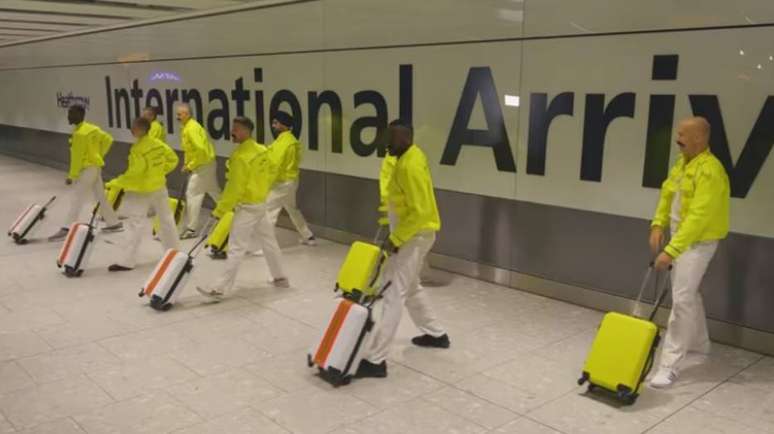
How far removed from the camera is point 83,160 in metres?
8.88

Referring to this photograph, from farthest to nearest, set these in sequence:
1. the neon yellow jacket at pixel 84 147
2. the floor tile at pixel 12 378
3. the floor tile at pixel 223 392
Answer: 1. the neon yellow jacket at pixel 84 147
2. the floor tile at pixel 12 378
3. the floor tile at pixel 223 392

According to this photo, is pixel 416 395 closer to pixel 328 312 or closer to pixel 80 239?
pixel 328 312

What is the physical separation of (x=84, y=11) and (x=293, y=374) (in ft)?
26.2

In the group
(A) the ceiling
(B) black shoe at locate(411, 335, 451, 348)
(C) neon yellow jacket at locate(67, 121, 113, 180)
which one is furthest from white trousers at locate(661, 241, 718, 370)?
(C) neon yellow jacket at locate(67, 121, 113, 180)

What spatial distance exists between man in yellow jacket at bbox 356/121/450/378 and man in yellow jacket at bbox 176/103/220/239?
534 cm

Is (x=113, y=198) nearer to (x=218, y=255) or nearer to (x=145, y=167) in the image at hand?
(x=218, y=255)

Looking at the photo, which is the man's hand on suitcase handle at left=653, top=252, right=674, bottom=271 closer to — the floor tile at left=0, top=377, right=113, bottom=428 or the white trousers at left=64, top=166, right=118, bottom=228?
the floor tile at left=0, top=377, right=113, bottom=428

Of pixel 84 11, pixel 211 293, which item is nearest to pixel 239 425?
pixel 211 293

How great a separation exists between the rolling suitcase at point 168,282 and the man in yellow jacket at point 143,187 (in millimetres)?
1398

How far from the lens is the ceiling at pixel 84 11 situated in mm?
9383

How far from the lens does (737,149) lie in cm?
527

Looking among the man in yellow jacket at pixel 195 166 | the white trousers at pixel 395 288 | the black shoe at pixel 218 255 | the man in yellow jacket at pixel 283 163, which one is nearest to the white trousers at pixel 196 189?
the man in yellow jacket at pixel 195 166

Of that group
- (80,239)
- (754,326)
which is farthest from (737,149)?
(80,239)

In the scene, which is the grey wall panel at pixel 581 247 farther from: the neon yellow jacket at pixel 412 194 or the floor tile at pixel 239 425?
the floor tile at pixel 239 425
